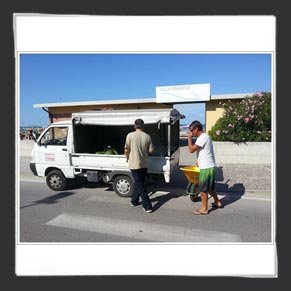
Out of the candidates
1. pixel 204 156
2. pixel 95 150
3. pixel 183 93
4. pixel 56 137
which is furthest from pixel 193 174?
pixel 183 93

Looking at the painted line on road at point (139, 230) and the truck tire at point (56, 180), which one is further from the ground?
the truck tire at point (56, 180)

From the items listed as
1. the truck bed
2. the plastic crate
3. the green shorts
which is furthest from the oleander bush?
the green shorts

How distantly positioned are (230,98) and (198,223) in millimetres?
10809

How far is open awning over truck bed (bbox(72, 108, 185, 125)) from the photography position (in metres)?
4.97

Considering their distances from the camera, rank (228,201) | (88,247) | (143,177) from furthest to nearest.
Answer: (228,201), (143,177), (88,247)

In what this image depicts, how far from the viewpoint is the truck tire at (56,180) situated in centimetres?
606

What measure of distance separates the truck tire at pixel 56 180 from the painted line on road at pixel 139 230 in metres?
1.71

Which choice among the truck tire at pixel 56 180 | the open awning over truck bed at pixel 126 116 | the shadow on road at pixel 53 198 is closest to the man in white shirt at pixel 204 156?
the open awning over truck bed at pixel 126 116

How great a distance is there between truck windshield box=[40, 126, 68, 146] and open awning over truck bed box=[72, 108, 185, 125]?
2.27 ft

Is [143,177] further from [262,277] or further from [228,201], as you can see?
[262,277]

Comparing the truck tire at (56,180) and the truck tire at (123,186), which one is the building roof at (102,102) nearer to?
the truck tire at (56,180)

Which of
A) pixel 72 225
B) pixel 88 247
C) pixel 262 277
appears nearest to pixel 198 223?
pixel 262 277

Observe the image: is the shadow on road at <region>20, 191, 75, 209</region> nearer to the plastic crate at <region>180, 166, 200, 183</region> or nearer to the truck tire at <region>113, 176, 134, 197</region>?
the truck tire at <region>113, 176, 134, 197</region>

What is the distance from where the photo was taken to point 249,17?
356cm
